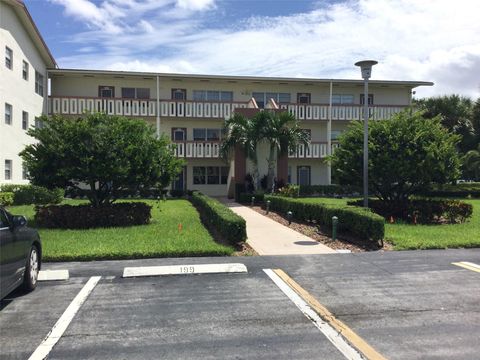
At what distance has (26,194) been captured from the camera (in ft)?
70.5

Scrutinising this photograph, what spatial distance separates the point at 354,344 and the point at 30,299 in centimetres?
432

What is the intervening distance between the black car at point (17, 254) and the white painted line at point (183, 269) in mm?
1470

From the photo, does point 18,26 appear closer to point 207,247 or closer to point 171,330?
point 207,247

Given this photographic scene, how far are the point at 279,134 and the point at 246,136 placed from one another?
Result: 177cm

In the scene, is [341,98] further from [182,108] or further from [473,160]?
[473,160]

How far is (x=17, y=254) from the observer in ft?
20.0

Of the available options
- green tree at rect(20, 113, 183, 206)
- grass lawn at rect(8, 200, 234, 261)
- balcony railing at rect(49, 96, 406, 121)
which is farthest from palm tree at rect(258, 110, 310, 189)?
grass lawn at rect(8, 200, 234, 261)

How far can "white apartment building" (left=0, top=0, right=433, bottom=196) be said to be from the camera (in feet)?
97.9

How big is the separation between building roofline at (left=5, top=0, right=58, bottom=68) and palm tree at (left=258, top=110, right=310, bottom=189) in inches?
505

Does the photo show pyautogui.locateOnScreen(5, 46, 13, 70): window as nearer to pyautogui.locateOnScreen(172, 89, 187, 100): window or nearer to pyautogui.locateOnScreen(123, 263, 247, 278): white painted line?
pyautogui.locateOnScreen(172, 89, 187, 100): window

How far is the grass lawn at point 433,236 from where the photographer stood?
10461 mm

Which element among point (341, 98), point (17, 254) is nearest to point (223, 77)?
point (341, 98)

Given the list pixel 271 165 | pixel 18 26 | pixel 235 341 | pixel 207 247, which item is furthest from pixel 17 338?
pixel 18 26

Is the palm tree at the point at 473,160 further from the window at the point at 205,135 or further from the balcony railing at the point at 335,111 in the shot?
the window at the point at 205,135
